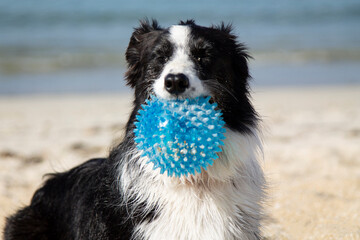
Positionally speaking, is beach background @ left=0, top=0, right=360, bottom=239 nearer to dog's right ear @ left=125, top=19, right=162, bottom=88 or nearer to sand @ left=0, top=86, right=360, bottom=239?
sand @ left=0, top=86, right=360, bottom=239

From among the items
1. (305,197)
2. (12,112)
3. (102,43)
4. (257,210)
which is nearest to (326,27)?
(102,43)

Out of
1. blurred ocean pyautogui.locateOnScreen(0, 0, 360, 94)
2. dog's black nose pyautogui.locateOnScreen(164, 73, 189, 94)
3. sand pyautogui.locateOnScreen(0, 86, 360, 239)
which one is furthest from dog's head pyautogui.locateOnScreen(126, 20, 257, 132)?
blurred ocean pyautogui.locateOnScreen(0, 0, 360, 94)

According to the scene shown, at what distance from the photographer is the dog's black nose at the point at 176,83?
270 cm

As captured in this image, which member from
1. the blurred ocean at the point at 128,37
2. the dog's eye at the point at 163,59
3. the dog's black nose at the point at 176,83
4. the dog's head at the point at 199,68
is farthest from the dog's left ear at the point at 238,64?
the blurred ocean at the point at 128,37

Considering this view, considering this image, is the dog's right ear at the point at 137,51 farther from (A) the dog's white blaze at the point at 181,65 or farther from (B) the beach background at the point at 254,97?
(B) the beach background at the point at 254,97

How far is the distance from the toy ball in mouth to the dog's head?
4.1 inches

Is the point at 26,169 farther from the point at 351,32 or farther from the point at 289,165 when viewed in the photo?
the point at 351,32

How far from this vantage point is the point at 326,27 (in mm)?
21391

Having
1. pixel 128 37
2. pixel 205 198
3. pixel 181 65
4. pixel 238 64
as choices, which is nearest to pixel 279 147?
pixel 238 64

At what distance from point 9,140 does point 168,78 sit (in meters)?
5.07

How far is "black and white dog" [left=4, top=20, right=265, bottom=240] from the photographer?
290cm

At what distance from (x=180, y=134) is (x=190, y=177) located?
406 mm

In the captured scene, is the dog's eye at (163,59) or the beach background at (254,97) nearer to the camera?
the dog's eye at (163,59)

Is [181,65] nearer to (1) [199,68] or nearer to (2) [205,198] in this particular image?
(1) [199,68]
